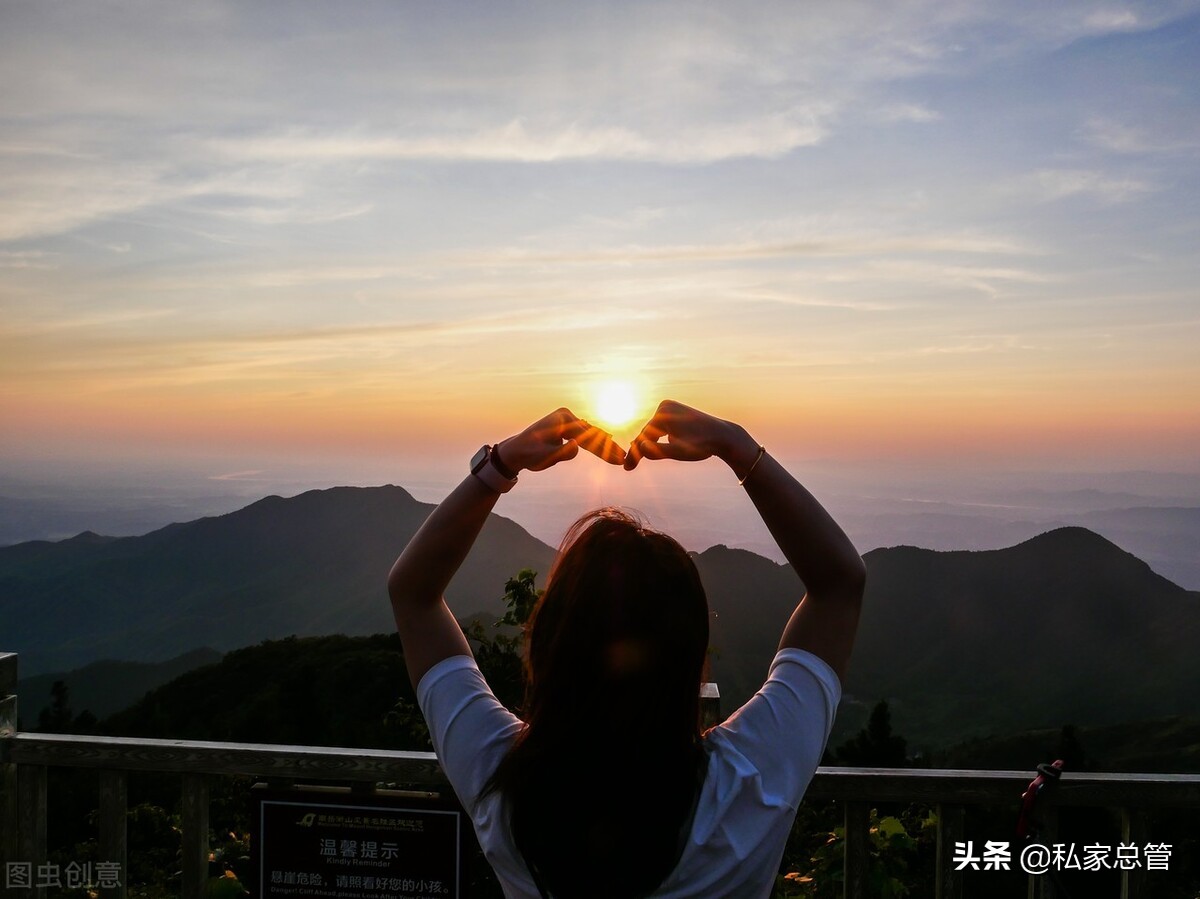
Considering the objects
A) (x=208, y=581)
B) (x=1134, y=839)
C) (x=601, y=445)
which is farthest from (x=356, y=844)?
(x=208, y=581)

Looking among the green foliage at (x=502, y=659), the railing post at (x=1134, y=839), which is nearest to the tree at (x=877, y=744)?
the green foliage at (x=502, y=659)

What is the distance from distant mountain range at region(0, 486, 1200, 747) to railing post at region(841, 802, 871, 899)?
20.4m

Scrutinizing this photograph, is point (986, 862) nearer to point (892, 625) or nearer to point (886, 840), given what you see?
point (886, 840)

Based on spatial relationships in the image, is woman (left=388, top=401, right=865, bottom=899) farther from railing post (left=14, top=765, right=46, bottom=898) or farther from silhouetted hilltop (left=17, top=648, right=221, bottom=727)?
silhouetted hilltop (left=17, top=648, right=221, bottom=727)

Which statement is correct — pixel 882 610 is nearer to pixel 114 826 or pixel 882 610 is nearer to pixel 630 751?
pixel 114 826

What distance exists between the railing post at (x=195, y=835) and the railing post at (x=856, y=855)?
2.28 metres

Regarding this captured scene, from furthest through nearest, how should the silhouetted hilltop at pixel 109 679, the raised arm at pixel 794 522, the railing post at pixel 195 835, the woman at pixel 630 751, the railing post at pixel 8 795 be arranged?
the silhouetted hilltop at pixel 109 679 < the railing post at pixel 8 795 < the railing post at pixel 195 835 < the raised arm at pixel 794 522 < the woman at pixel 630 751

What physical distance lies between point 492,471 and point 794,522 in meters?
0.54

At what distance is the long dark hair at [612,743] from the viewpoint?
4.25ft

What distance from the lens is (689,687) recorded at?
1.34 metres

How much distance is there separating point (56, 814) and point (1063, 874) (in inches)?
694

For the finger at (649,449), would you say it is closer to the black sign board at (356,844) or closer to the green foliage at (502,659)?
the black sign board at (356,844)

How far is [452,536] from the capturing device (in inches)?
62.2

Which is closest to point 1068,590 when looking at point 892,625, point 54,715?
point 892,625
